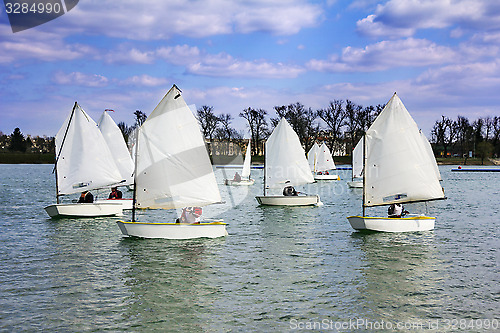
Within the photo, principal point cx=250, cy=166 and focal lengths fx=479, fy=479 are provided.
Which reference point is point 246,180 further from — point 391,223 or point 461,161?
point 461,161

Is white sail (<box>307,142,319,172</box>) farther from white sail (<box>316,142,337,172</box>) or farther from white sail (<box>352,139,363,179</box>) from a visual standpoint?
white sail (<box>352,139,363,179</box>)

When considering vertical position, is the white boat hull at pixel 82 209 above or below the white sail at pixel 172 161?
below

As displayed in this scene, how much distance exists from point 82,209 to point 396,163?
19009mm

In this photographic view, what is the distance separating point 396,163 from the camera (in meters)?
24.9

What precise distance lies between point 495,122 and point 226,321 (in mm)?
150976

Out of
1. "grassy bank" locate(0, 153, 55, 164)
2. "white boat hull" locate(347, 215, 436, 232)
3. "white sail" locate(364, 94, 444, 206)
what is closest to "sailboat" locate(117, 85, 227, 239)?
"white boat hull" locate(347, 215, 436, 232)

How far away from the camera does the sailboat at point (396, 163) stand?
2478cm

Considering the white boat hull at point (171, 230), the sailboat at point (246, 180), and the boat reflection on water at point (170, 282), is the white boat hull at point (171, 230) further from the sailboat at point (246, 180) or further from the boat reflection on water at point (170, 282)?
the sailboat at point (246, 180)

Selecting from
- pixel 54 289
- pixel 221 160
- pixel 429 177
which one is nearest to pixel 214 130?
pixel 221 160

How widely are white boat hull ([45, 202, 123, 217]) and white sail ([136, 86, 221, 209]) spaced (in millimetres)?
8077


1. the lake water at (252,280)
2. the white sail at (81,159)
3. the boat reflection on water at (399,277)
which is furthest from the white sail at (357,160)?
the boat reflection on water at (399,277)

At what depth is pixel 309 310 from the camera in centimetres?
1334

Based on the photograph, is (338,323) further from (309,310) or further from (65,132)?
(65,132)

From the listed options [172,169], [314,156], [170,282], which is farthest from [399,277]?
[314,156]
